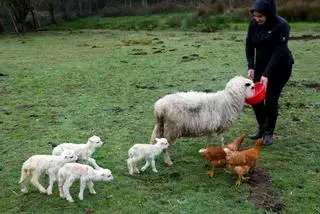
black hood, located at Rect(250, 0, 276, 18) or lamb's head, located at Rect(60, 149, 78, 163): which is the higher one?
black hood, located at Rect(250, 0, 276, 18)

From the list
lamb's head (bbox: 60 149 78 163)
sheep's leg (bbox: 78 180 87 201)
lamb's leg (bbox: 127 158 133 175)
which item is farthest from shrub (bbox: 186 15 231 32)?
sheep's leg (bbox: 78 180 87 201)

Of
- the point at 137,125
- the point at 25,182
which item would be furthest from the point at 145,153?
the point at 137,125

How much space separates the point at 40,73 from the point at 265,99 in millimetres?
10087

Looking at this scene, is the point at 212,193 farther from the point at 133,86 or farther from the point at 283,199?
the point at 133,86

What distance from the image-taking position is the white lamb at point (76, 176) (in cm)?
613

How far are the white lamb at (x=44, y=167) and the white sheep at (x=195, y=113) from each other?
166cm

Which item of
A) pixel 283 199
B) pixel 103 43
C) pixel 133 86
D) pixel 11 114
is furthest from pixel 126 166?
pixel 103 43

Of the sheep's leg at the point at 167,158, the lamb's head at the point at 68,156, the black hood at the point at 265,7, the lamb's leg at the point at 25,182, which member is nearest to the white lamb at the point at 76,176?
the lamb's head at the point at 68,156

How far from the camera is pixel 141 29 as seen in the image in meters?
34.9

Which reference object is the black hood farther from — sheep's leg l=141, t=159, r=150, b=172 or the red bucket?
sheep's leg l=141, t=159, r=150, b=172

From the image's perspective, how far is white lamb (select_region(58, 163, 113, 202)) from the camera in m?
6.13

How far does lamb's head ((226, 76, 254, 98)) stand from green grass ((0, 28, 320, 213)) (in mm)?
977

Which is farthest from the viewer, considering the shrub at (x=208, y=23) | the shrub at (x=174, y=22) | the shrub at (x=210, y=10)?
the shrub at (x=210, y=10)

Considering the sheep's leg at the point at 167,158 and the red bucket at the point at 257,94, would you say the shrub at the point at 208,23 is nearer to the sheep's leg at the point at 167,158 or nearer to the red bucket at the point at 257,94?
the red bucket at the point at 257,94
